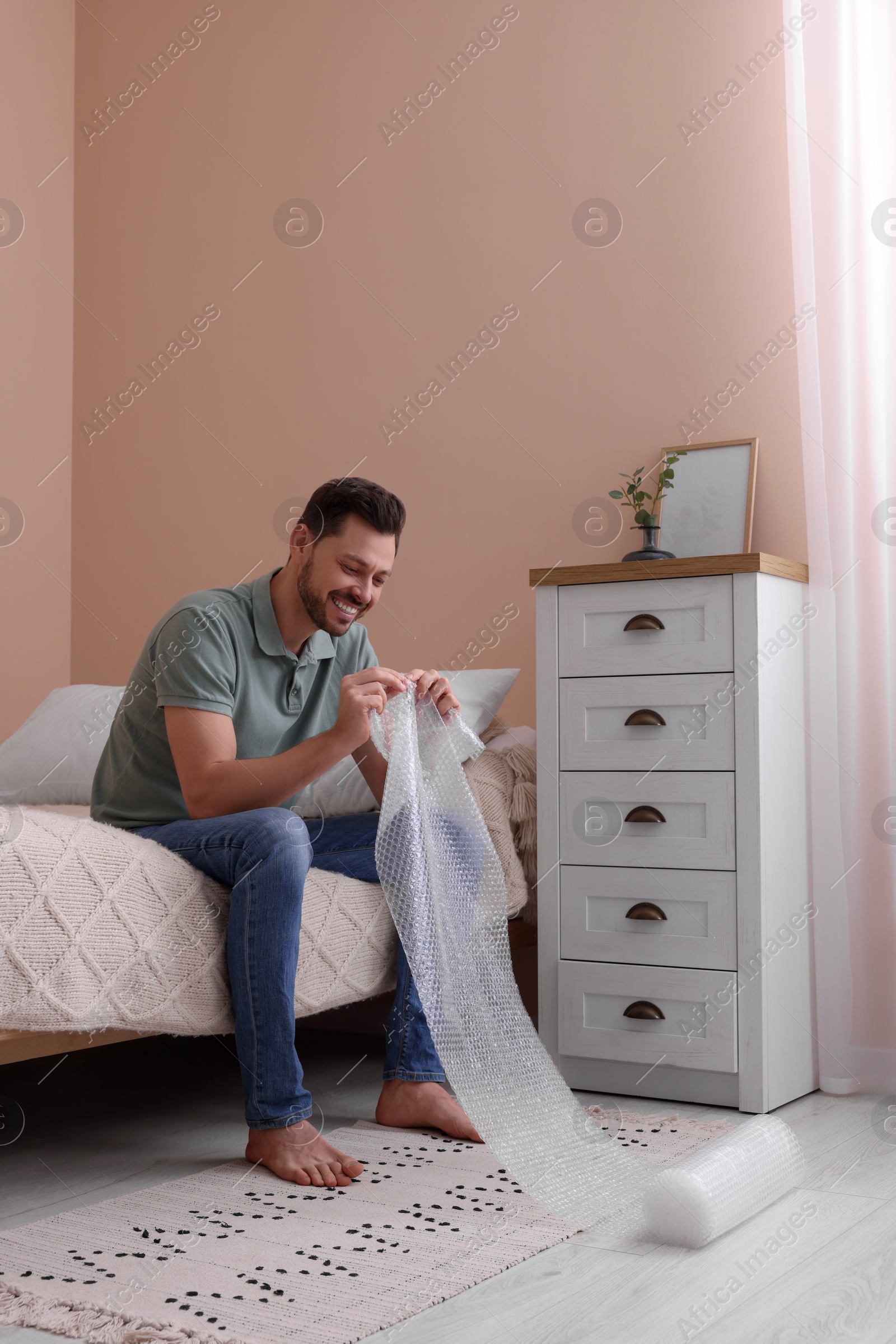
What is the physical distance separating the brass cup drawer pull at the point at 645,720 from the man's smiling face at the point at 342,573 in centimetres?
55

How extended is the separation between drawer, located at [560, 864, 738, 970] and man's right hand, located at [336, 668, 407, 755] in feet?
2.14

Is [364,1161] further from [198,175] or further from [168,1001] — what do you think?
[198,175]

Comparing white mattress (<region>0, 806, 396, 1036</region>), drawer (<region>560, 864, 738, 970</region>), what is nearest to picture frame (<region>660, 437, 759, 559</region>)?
drawer (<region>560, 864, 738, 970</region>)

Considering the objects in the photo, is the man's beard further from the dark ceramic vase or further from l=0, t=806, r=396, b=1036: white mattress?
the dark ceramic vase

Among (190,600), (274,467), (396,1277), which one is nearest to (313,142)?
(274,467)

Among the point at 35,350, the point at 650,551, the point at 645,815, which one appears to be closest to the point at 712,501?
the point at 650,551

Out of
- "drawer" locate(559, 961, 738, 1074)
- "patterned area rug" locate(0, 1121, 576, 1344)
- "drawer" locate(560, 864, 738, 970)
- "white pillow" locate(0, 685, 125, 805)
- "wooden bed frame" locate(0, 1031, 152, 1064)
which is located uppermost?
"white pillow" locate(0, 685, 125, 805)

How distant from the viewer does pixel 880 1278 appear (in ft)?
4.47

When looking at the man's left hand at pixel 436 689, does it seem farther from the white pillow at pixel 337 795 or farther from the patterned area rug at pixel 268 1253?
the patterned area rug at pixel 268 1253

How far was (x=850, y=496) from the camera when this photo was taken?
2354mm

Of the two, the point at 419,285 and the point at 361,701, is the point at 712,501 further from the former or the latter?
the point at 361,701

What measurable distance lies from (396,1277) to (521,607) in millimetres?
1779

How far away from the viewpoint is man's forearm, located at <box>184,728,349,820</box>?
5.90 ft

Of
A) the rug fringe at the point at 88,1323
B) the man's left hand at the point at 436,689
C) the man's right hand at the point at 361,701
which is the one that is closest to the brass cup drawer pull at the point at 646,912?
the man's left hand at the point at 436,689
